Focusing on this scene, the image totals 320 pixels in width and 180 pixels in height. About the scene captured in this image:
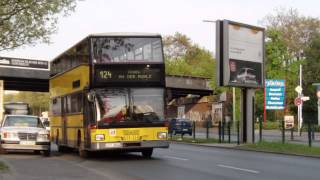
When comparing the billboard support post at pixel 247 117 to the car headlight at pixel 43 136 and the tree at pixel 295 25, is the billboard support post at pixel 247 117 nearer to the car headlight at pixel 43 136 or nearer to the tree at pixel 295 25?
the car headlight at pixel 43 136

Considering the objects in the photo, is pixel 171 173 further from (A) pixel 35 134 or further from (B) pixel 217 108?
(B) pixel 217 108

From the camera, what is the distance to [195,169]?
1728 cm

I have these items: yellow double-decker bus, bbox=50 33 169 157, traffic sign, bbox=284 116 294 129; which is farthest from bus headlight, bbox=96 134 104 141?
traffic sign, bbox=284 116 294 129

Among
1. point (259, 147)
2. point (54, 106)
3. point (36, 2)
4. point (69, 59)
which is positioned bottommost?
point (259, 147)

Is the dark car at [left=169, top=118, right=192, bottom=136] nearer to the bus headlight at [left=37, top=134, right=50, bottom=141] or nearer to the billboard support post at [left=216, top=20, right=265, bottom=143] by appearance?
the billboard support post at [left=216, top=20, right=265, bottom=143]

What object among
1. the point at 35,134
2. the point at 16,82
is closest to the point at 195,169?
the point at 35,134

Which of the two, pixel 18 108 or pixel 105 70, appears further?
pixel 18 108

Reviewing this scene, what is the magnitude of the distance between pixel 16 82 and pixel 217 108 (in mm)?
25333

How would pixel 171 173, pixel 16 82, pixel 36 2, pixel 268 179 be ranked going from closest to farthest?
pixel 268 179
pixel 171 173
pixel 36 2
pixel 16 82

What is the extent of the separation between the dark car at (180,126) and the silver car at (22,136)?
23381 mm

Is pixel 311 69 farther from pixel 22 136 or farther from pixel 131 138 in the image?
pixel 131 138

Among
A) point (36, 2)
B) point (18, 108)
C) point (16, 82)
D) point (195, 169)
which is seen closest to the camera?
point (195, 169)

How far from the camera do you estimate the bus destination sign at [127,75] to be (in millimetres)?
20406

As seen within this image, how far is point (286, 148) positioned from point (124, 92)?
8.75 metres
